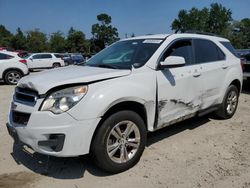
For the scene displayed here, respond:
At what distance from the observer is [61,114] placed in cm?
347

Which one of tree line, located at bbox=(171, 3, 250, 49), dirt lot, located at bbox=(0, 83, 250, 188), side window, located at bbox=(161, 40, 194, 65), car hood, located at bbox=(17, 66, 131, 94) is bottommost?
dirt lot, located at bbox=(0, 83, 250, 188)

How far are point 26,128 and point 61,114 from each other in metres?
0.49

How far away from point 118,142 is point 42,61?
69.7 ft

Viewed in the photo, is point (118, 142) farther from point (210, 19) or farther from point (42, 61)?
point (210, 19)

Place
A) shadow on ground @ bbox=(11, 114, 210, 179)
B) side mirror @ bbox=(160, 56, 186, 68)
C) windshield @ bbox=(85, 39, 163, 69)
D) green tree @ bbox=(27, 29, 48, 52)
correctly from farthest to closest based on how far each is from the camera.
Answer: green tree @ bbox=(27, 29, 48, 52), windshield @ bbox=(85, 39, 163, 69), side mirror @ bbox=(160, 56, 186, 68), shadow on ground @ bbox=(11, 114, 210, 179)

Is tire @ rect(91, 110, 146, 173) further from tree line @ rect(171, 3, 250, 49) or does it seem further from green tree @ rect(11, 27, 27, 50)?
tree line @ rect(171, 3, 250, 49)

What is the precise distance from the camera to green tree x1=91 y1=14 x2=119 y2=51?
86375mm

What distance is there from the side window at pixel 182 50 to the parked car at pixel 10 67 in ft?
33.4

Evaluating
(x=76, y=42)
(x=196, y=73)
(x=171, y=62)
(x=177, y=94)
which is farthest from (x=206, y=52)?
(x=76, y=42)

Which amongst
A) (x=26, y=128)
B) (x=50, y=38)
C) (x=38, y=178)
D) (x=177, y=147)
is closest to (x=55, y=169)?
(x=38, y=178)

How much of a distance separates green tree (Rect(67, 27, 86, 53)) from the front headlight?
227 ft

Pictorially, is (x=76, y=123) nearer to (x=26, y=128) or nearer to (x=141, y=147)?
(x=26, y=128)

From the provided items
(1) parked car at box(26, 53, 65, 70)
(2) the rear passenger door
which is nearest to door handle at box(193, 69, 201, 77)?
(2) the rear passenger door

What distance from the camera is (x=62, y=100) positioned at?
354 cm
